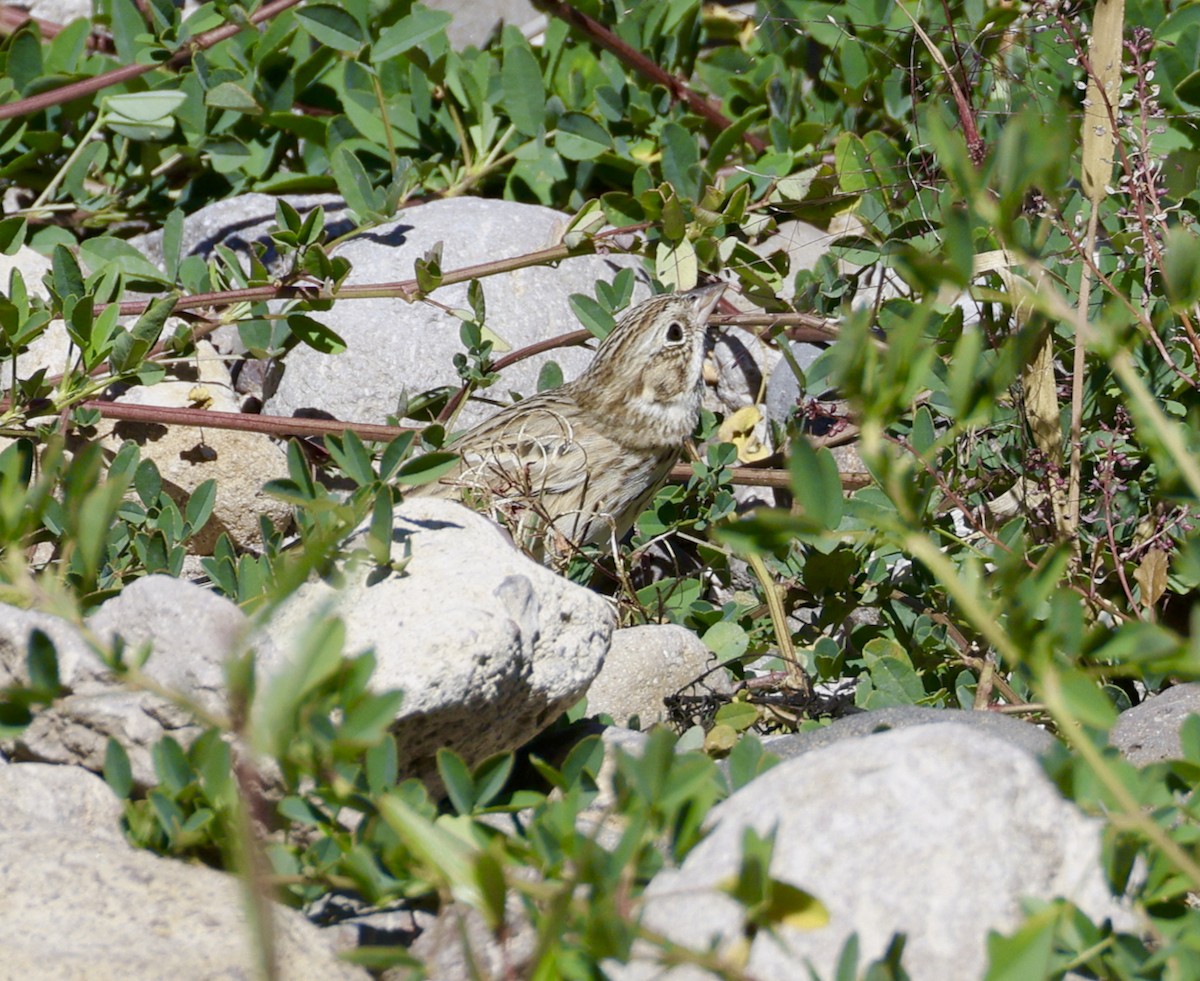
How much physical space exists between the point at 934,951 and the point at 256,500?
3248 mm

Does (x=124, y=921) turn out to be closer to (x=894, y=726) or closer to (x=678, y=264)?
(x=894, y=726)

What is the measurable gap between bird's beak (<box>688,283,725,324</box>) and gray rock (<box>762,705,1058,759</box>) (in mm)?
→ 2234

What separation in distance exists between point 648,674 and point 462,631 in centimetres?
120

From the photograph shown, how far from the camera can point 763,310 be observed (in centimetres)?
560

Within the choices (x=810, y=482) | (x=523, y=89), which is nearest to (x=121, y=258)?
(x=523, y=89)

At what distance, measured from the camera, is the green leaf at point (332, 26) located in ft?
18.0

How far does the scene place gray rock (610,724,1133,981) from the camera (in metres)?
2.20

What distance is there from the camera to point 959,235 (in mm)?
1954

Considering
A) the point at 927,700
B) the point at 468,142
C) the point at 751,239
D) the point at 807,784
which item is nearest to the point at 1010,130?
the point at 807,784

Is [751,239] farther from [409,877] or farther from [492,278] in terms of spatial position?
[409,877]

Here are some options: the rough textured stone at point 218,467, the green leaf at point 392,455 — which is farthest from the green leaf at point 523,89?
the green leaf at point 392,455

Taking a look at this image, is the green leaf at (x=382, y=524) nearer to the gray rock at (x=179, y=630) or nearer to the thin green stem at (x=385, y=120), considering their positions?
the gray rock at (x=179, y=630)

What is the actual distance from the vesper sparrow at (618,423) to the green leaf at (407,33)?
123 cm

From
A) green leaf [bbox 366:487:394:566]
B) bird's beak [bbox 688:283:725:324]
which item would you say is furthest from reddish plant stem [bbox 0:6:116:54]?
green leaf [bbox 366:487:394:566]
